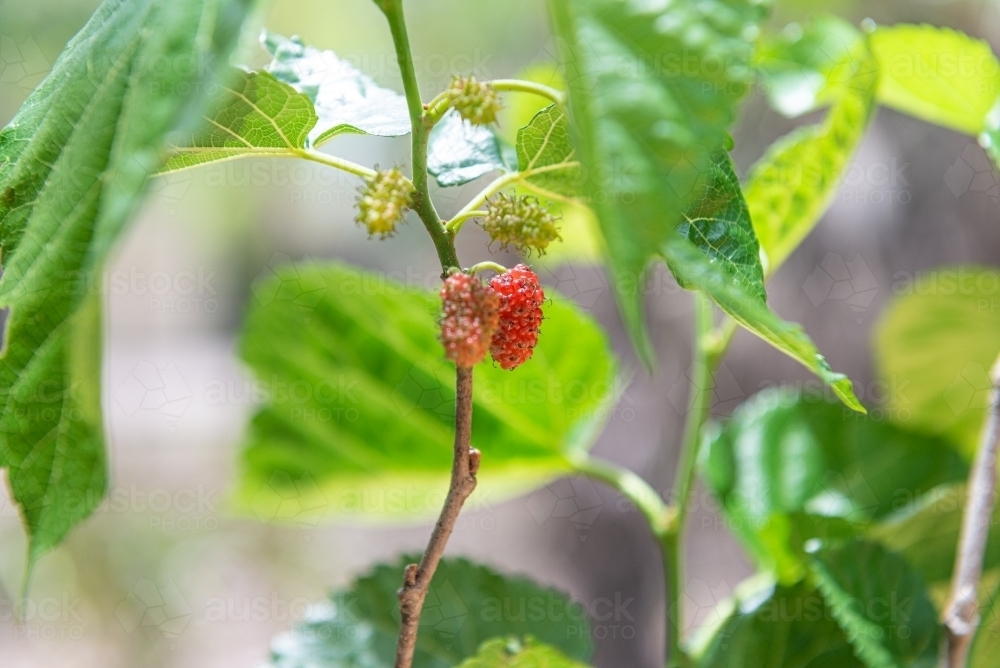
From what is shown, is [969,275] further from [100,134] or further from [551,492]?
[551,492]

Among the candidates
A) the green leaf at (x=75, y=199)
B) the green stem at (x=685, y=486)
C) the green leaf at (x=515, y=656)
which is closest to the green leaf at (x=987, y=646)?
the green stem at (x=685, y=486)

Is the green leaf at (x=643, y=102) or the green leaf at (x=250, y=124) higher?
the green leaf at (x=250, y=124)

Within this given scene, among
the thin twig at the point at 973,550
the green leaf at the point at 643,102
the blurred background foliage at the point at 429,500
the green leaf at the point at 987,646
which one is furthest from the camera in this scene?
the blurred background foliage at the point at 429,500

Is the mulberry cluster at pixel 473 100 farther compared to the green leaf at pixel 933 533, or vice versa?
the green leaf at pixel 933 533

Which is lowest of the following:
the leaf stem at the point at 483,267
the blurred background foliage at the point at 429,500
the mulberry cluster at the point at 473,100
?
the blurred background foliage at the point at 429,500

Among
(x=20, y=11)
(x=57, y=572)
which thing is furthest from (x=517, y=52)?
(x=57, y=572)

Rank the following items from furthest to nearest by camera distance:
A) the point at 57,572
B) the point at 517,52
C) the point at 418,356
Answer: the point at 517,52 → the point at 57,572 → the point at 418,356

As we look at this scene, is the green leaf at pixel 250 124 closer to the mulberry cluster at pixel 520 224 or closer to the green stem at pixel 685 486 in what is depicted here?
the mulberry cluster at pixel 520 224

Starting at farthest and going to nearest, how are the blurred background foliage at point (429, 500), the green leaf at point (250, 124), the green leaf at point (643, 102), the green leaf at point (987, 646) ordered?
the blurred background foliage at point (429, 500) → the green leaf at point (987, 646) → the green leaf at point (250, 124) → the green leaf at point (643, 102)
